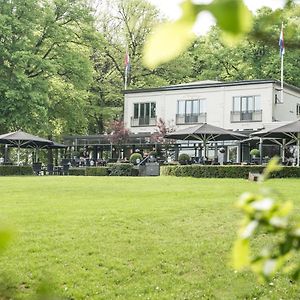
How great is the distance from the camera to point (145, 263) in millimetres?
7730

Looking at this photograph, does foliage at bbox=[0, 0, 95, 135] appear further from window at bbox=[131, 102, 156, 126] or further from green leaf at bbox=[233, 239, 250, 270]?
green leaf at bbox=[233, 239, 250, 270]

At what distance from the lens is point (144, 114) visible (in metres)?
42.3

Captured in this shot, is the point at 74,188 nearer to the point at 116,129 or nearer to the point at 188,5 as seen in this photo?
the point at 188,5

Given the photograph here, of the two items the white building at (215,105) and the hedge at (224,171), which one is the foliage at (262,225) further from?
the white building at (215,105)

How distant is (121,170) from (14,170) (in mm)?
5582

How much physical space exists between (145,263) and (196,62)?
45.3 m

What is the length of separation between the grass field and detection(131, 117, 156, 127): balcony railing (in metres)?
28.4

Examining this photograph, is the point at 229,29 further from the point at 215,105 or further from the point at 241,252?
the point at 215,105

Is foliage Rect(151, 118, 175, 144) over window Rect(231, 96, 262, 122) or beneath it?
beneath

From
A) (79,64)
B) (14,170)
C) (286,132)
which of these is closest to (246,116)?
(79,64)

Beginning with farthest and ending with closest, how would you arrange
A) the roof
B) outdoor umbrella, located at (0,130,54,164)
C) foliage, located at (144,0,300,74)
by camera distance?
the roof
outdoor umbrella, located at (0,130,54,164)
foliage, located at (144,0,300,74)

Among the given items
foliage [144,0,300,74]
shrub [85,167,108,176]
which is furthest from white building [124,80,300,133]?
foliage [144,0,300,74]

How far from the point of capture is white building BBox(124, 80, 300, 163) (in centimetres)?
3766

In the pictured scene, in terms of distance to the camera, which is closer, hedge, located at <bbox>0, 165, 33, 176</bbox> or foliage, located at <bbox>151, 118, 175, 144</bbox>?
hedge, located at <bbox>0, 165, 33, 176</bbox>
